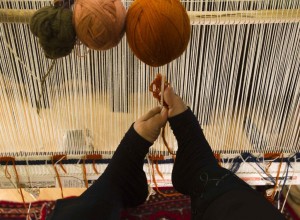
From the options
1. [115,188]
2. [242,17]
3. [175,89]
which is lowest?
[115,188]

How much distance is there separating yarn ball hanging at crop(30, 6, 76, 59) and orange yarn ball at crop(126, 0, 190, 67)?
0.10 m

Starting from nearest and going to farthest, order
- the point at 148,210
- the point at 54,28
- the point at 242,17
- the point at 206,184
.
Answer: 1. the point at 54,28
2. the point at 242,17
3. the point at 206,184
4. the point at 148,210

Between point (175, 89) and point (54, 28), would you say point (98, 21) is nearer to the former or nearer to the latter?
point (54, 28)

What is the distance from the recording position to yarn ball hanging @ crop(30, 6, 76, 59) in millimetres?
559

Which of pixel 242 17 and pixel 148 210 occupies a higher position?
pixel 242 17

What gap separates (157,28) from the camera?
22.2 inches

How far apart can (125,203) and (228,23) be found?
53cm

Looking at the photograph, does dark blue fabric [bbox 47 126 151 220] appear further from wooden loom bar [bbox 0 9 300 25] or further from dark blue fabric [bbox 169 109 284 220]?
wooden loom bar [bbox 0 9 300 25]

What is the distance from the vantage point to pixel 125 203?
945 millimetres

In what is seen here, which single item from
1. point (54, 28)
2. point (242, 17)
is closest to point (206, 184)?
point (242, 17)

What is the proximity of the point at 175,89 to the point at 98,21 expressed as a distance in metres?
0.35

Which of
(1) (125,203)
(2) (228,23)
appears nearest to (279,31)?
(2) (228,23)

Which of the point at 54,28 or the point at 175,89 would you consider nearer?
the point at 54,28

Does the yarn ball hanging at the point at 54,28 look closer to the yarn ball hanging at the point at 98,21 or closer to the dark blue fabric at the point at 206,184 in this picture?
the yarn ball hanging at the point at 98,21
